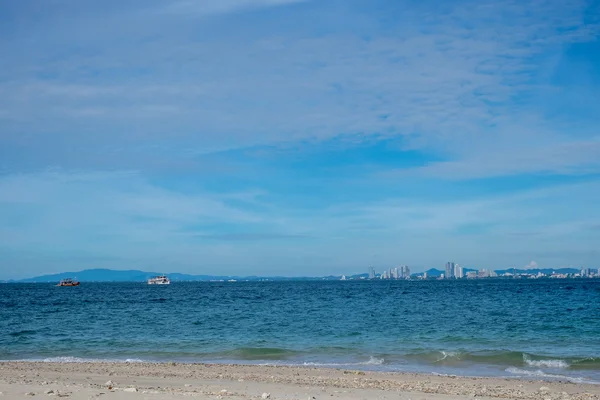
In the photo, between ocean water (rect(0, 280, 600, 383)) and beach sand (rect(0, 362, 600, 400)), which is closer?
beach sand (rect(0, 362, 600, 400))

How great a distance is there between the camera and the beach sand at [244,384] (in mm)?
14852

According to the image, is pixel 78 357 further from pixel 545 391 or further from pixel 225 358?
pixel 545 391

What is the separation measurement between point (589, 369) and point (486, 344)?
23.7 ft

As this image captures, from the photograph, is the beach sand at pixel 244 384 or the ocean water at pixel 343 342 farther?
the ocean water at pixel 343 342

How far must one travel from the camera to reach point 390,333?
35.2m

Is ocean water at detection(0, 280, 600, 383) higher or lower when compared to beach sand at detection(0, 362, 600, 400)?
lower

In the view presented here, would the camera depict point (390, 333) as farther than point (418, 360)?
Yes

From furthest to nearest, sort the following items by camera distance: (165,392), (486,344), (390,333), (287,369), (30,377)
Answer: (390,333)
(486,344)
(287,369)
(30,377)
(165,392)

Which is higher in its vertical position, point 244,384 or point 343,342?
point 244,384

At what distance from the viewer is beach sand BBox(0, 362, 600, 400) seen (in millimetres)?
14852

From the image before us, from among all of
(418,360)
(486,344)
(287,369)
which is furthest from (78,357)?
(486,344)

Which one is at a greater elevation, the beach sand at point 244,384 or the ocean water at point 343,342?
the beach sand at point 244,384

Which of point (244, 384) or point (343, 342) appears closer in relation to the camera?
point (244, 384)

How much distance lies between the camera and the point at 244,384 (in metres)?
17.9
